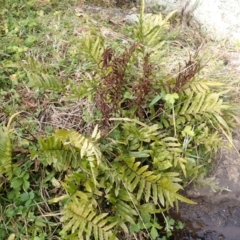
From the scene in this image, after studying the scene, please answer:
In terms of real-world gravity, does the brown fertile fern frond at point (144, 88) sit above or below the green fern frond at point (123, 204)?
above

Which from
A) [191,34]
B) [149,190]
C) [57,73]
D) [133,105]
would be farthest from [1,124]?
[191,34]

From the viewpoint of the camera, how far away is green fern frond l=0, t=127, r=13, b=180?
2.61 meters

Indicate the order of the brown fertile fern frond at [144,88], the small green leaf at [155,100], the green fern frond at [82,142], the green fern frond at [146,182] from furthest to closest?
the small green leaf at [155,100] < the brown fertile fern frond at [144,88] < the green fern frond at [146,182] < the green fern frond at [82,142]

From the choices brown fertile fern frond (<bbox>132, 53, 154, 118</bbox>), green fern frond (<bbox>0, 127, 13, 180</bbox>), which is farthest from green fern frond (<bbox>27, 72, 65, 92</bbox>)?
brown fertile fern frond (<bbox>132, 53, 154, 118</bbox>)

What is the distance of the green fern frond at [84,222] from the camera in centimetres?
246

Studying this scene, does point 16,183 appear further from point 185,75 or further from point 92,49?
point 185,75

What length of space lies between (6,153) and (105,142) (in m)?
0.68

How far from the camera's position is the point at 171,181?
2.70 m

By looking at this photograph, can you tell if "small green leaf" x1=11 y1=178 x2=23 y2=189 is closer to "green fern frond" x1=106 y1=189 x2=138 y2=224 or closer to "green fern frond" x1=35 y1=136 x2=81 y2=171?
"green fern frond" x1=35 y1=136 x2=81 y2=171

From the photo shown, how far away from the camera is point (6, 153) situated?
262 cm

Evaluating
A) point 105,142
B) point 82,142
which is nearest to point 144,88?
point 105,142

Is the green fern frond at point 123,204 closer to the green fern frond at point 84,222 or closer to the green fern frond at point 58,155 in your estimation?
the green fern frond at point 84,222

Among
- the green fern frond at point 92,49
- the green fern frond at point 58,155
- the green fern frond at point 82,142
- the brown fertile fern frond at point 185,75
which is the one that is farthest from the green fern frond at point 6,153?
the brown fertile fern frond at point 185,75

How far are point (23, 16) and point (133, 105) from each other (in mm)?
1622
